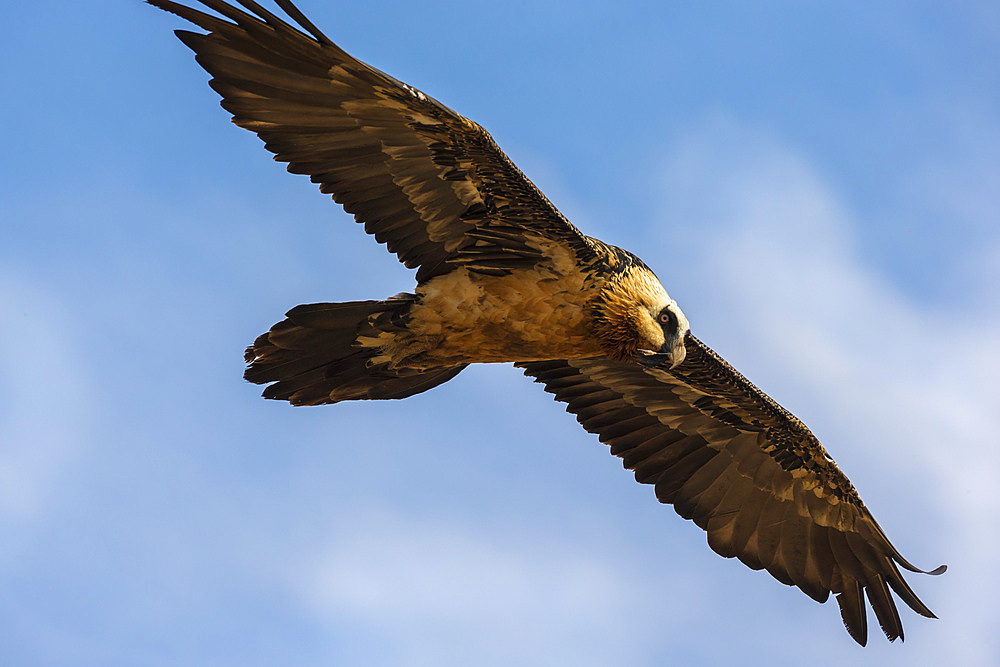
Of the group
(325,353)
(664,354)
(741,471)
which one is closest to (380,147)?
(325,353)

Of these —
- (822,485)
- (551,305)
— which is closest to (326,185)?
(551,305)

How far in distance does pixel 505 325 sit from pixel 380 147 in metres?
1.65

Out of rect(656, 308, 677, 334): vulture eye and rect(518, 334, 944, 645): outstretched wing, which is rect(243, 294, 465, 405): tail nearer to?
rect(656, 308, 677, 334): vulture eye

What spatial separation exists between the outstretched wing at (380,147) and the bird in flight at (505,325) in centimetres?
1

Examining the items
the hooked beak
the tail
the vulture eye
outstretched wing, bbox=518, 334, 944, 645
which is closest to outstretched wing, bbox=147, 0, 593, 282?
the tail

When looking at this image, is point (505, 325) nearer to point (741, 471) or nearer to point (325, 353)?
point (325, 353)

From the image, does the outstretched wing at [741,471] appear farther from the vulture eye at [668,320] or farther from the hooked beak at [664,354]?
the vulture eye at [668,320]

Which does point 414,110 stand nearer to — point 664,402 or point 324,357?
point 324,357

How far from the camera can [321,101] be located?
23.5 ft

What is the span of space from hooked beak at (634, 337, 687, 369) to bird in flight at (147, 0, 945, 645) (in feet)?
0.06

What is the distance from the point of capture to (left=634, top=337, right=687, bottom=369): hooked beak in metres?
7.83

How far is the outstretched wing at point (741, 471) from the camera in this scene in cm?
927

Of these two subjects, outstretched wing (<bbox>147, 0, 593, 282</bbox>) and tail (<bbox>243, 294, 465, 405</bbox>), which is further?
tail (<bbox>243, 294, 465, 405</bbox>)

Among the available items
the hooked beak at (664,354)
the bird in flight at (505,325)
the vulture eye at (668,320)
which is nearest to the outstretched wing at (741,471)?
the bird in flight at (505,325)
